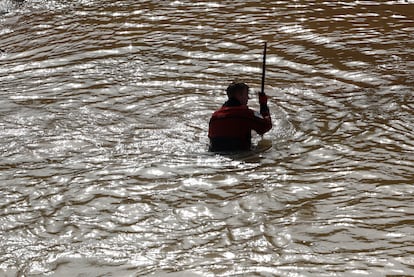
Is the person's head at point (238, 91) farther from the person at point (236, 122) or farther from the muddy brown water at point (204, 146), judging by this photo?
the muddy brown water at point (204, 146)

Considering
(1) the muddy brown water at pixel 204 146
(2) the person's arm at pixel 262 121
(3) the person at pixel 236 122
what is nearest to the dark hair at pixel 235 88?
(3) the person at pixel 236 122

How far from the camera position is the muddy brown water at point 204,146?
609cm

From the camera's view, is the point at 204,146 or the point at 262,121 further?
the point at 204,146

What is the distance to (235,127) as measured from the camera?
8.28 meters

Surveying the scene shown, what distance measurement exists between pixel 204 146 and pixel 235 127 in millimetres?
648

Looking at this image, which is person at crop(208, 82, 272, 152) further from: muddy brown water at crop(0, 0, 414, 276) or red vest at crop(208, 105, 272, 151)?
muddy brown water at crop(0, 0, 414, 276)

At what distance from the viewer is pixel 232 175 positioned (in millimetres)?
7773

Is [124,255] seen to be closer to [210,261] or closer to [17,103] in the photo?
[210,261]

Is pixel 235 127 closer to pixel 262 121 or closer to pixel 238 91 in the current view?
pixel 262 121

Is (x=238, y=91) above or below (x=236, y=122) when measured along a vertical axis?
above

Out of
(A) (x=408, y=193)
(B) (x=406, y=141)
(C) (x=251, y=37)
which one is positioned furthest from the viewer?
(C) (x=251, y=37)

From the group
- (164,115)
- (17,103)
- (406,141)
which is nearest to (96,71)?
(17,103)

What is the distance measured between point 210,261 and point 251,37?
25.0ft

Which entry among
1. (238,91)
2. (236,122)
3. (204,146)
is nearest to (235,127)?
(236,122)
